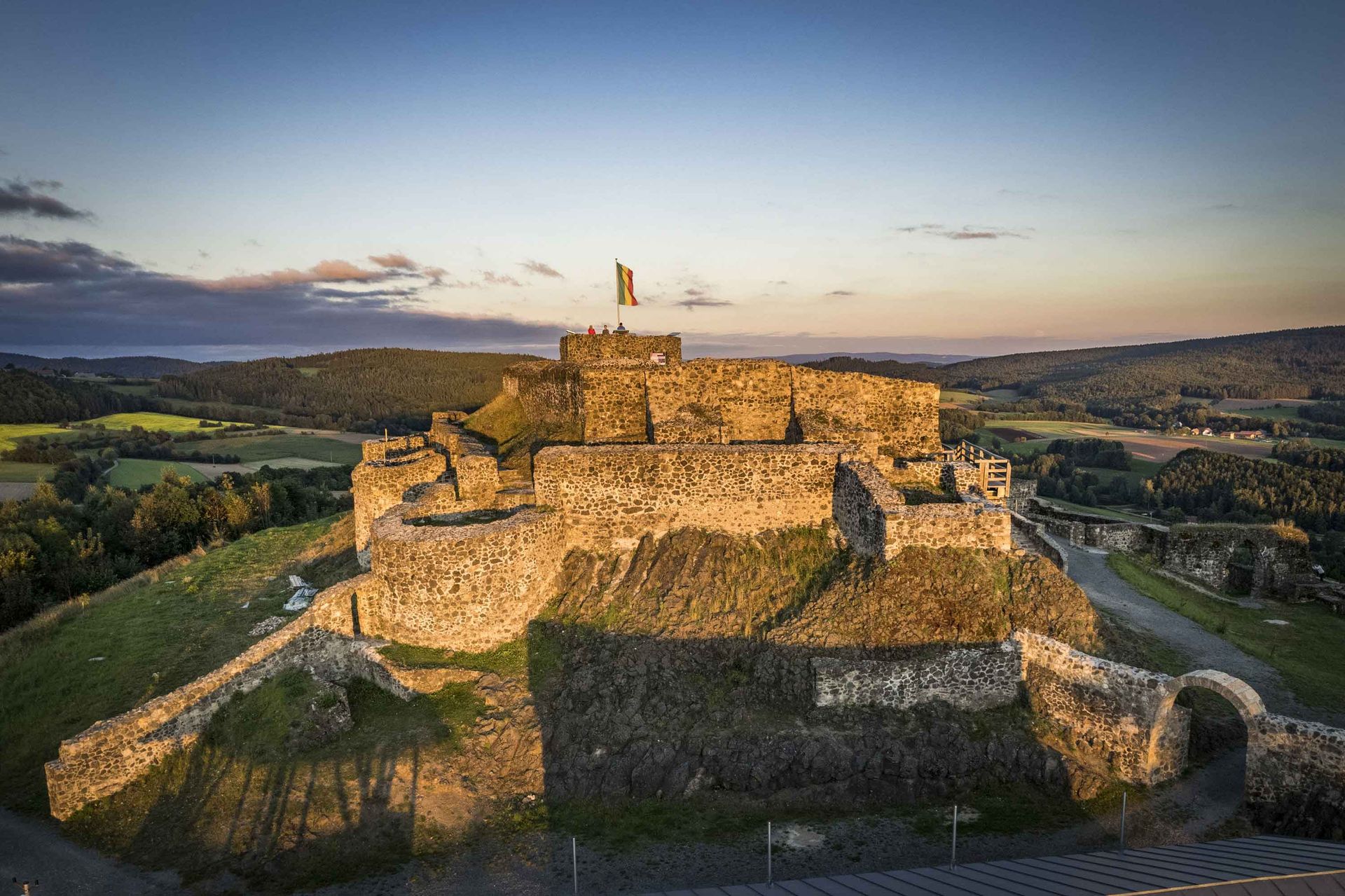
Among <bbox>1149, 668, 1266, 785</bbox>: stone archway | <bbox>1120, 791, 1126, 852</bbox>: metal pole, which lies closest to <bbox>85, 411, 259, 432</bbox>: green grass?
<bbox>1120, 791, 1126, 852</bbox>: metal pole

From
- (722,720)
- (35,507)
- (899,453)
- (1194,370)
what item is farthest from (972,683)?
(1194,370)

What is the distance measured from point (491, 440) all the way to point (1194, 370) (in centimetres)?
14097

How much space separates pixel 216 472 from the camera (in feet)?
190

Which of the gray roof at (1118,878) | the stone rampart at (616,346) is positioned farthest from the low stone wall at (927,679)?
the stone rampart at (616,346)

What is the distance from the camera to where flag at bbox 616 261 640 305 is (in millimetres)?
23417

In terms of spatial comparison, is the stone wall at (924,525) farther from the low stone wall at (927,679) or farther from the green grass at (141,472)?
the green grass at (141,472)

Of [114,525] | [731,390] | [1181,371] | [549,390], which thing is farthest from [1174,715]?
[1181,371]

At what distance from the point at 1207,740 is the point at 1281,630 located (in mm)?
10012

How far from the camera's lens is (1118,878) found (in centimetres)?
713

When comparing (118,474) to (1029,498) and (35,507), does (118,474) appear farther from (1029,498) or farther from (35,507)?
(1029,498)

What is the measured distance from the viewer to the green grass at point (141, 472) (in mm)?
51763

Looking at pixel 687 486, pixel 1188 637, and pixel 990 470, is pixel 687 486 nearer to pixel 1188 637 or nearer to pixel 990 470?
pixel 990 470

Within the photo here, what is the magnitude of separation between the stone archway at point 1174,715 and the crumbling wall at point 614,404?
13.4 meters

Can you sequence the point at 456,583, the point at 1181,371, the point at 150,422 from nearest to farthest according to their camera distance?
the point at 456,583, the point at 150,422, the point at 1181,371
